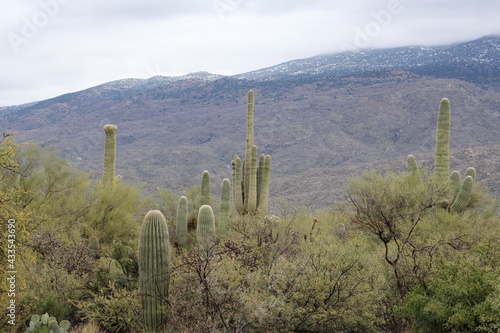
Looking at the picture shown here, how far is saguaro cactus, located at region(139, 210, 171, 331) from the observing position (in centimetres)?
1005

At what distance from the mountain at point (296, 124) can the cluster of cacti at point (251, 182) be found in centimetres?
2109

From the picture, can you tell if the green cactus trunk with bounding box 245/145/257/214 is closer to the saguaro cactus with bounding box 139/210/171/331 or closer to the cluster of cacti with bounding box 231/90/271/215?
the cluster of cacti with bounding box 231/90/271/215

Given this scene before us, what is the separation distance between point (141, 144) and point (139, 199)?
57.4 meters

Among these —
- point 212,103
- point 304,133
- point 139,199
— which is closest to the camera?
point 139,199

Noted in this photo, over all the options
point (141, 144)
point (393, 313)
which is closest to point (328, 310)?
point (393, 313)

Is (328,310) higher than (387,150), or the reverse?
(328,310)

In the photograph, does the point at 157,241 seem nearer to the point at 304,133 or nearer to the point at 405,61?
the point at 304,133

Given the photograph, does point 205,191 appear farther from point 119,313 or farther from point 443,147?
point 443,147

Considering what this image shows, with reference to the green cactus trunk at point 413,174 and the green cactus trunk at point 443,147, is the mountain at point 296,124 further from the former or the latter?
the green cactus trunk at point 443,147

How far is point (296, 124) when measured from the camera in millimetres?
80000

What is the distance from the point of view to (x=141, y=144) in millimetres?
79562

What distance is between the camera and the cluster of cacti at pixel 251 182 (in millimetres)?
19859

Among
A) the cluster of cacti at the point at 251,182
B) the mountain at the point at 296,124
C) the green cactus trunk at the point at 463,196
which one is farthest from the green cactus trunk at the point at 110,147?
the mountain at the point at 296,124

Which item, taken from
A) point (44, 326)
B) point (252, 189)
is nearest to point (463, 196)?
point (252, 189)
